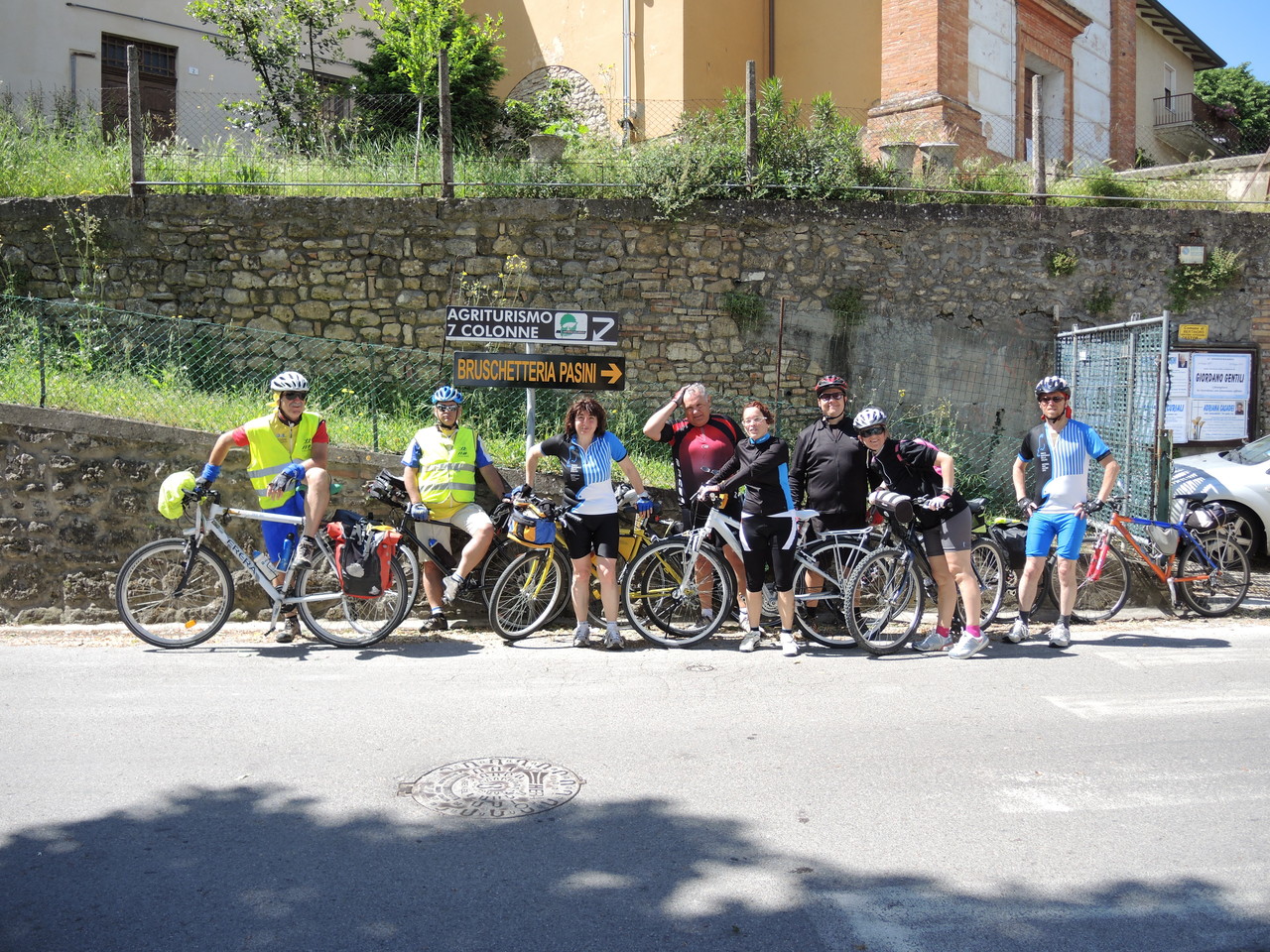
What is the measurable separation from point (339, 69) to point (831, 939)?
20.8m

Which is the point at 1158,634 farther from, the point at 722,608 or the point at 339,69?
the point at 339,69

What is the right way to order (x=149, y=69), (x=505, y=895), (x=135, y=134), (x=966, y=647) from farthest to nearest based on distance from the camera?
(x=149, y=69)
(x=135, y=134)
(x=966, y=647)
(x=505, y=895)

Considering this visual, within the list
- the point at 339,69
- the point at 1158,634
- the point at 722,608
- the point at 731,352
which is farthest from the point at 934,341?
the point at 339,69

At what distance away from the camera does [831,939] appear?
3.28 metres

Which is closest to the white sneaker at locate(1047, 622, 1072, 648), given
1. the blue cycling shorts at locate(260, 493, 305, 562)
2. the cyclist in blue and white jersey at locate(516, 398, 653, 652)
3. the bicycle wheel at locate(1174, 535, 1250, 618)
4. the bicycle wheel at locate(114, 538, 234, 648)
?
the bicycle wheel at locate(1174, 535, 1250, 618)

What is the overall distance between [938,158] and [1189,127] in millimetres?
15940

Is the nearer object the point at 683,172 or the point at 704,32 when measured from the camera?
the point at 683,172

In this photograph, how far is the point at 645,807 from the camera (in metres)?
4.30

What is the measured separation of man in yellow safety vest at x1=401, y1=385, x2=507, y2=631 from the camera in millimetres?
7484

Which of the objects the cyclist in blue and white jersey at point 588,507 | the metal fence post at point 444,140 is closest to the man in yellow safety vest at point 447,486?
the cyclist in blue and white jersey at point 588,507

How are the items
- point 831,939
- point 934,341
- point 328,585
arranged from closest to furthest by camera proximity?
point 831,939, point 328,585, point 934,341

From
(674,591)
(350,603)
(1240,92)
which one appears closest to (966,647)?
(674,591)

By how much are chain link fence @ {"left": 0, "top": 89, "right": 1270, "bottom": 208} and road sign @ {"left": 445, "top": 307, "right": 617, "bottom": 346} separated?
388 centimetres

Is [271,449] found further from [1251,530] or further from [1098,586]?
[1251,530]
